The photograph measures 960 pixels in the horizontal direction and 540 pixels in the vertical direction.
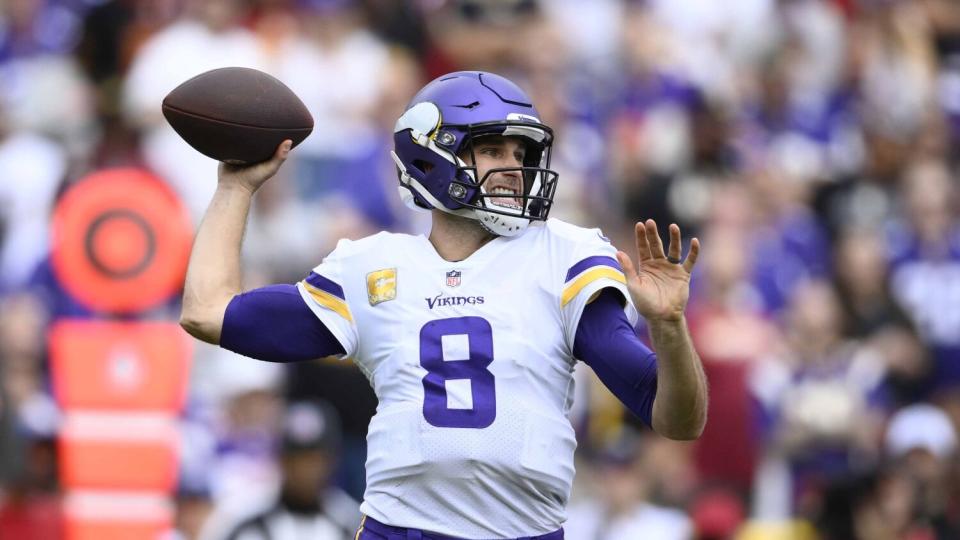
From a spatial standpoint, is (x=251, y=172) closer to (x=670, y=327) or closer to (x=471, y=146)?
(x=471, y=146)

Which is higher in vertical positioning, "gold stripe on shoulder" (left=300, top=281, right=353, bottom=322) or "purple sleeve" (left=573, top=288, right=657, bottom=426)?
"gold stripe on shoulder" (left=300, top=281, right=353, bottom=322)

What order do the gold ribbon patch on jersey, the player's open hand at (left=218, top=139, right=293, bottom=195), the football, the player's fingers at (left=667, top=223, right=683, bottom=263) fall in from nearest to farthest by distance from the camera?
the player's fingers at (left=667, top=223, right=683, bottom=263)
the gold ribbon patch on jersey
the football
the player's open hand at (left=218, top=139, right=293, bottom=195)

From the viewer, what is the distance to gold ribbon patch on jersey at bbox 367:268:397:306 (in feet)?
16.9

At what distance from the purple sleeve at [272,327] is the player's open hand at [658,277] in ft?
3.00

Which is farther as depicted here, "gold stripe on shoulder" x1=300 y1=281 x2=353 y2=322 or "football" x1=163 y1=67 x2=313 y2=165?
"football" x1=163 y1=67 x2=313 y2=165

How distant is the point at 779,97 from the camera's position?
13453 millimetres

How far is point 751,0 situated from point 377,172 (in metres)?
4.11

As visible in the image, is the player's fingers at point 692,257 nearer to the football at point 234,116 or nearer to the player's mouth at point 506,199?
the player's mouth at point 506,199

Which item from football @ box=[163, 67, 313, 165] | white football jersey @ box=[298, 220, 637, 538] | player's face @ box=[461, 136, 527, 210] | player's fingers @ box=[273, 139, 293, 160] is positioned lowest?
white football jersey @ box=[298, 220, 637, 538]

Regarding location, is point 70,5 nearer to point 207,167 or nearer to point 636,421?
point 207,167

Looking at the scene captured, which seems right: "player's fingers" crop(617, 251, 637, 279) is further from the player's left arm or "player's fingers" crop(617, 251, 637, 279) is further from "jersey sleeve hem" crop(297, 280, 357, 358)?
"jersey sleeve hem" crop(297, 280, 357, 358)

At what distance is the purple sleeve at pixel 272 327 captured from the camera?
5.22 m

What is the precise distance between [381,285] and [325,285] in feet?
0.57

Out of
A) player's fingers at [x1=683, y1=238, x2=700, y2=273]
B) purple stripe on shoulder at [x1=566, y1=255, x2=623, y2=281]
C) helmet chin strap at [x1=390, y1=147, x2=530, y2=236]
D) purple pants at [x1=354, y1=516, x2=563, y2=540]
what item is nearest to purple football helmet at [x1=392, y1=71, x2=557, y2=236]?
helmet chin strap at [x1=390, y1=147, x2=530, y2=236]
